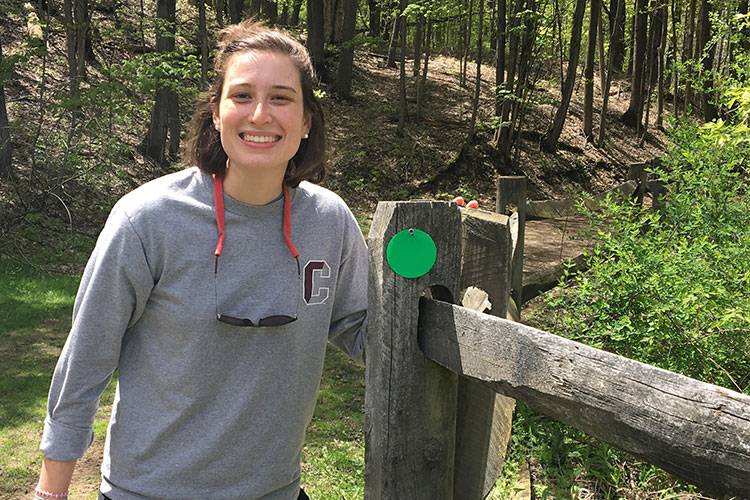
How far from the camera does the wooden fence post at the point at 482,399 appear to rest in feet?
7.07

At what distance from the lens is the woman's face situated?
178cm

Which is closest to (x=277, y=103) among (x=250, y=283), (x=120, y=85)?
(x=250, y=283)

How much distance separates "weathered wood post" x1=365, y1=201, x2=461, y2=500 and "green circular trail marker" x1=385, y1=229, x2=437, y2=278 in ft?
0.05

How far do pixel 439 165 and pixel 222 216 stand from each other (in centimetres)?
1571

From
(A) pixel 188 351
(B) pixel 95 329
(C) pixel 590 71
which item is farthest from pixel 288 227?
(C) pixel 590 71

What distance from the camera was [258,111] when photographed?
5.82ft

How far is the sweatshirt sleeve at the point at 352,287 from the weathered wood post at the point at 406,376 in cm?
12

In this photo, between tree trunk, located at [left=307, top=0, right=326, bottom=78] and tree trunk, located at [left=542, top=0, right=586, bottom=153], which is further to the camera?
tree trunk, located at [left=307, top=0, right=326, bottom=78]

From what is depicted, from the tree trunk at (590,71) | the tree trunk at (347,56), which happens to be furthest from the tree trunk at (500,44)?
the tree trunk at (347,56)

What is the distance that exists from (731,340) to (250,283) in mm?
3017

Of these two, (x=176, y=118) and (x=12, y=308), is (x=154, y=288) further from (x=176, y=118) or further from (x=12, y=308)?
(x=176, y=118)

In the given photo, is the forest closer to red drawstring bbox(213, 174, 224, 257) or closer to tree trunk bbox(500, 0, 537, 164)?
tree trunk bbox(500, 0, 537, 164)

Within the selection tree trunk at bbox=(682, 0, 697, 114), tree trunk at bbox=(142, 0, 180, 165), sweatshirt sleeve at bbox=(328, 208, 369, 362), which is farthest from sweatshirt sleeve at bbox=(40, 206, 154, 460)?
tree trunk at bbox=(682, 0, 697, 114)

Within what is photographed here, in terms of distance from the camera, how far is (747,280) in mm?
3660
